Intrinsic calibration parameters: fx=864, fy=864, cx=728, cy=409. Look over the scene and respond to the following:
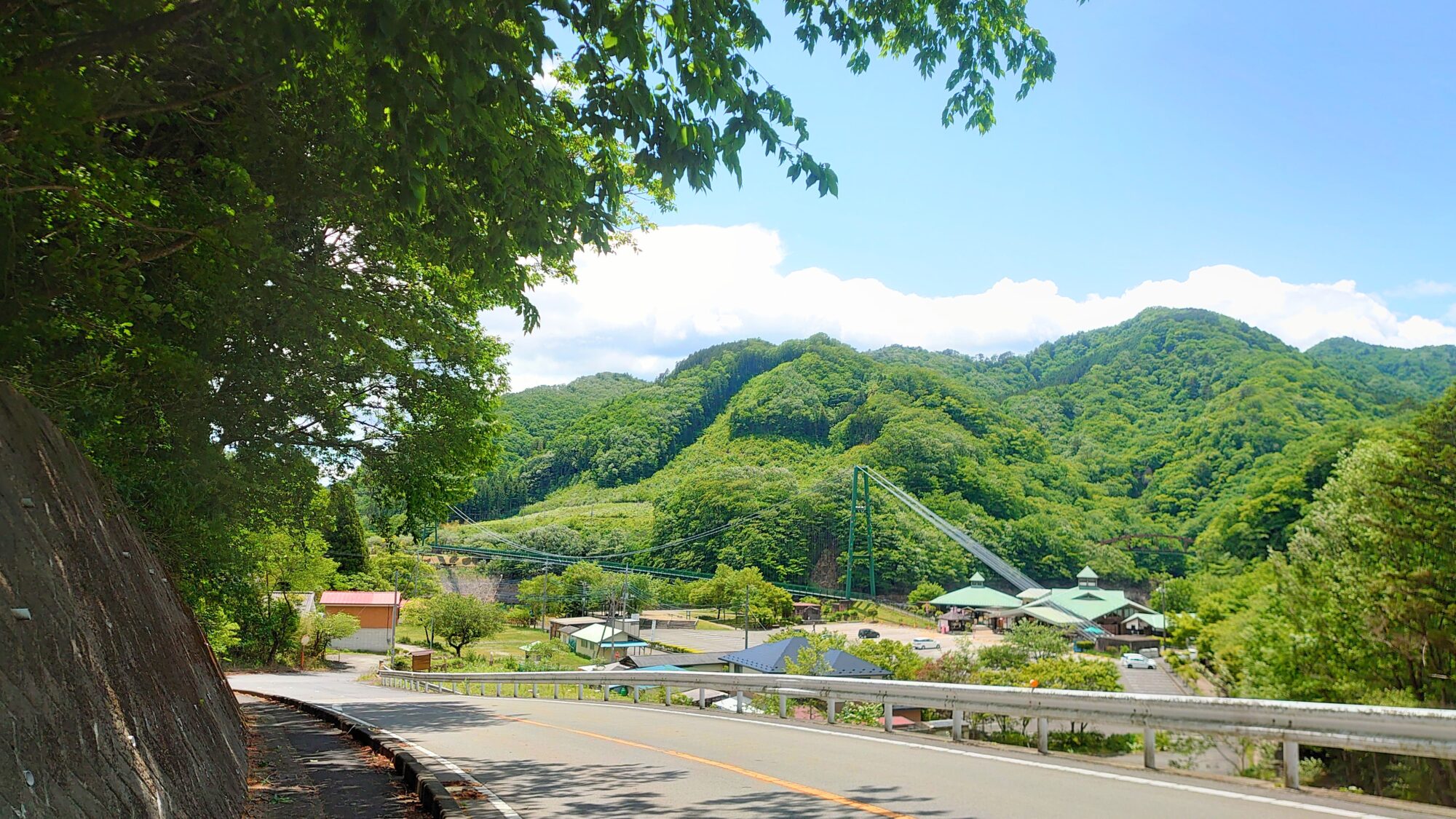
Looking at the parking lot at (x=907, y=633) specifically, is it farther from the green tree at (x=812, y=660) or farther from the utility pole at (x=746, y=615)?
the green tree at (x=812, y=660)

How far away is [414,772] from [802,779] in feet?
12.6

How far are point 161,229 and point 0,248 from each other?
1.00m

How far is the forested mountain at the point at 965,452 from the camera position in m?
107

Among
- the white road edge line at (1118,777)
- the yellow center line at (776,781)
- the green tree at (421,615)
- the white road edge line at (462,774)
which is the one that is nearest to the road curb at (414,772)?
the white road edge line at (462,774)

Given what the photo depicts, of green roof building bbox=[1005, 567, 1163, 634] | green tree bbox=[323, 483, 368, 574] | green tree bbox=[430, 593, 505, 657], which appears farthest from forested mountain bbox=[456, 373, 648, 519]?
green roof building bbox=[1005, 567, 1163, 634]

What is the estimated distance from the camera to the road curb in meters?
6.88

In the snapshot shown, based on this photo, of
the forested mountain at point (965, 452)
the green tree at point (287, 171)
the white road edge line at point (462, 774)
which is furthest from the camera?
the forested mountain at point (965, 452)

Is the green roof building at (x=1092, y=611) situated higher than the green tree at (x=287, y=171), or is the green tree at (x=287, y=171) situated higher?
the green tree at (x=287, y=171)

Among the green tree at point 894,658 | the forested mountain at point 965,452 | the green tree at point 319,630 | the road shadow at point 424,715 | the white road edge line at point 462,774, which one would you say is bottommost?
the green tree at point 319,630

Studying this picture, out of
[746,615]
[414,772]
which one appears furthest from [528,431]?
[414,772]

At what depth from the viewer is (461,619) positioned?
62250mm

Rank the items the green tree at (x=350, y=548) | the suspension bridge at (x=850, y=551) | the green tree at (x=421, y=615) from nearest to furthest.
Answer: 1. the green tree at (x=421, y=615)
2. the green tree at (x=350, y=548)
3. the suspension bridge at (x=850, y=551)

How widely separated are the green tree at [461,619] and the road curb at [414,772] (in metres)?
48.7

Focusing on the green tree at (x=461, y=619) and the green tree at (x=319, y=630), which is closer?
the green tree at (x=319, y=630)
